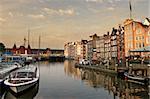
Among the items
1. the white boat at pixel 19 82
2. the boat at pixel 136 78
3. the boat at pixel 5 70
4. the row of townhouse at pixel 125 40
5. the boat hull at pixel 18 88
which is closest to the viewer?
the boat hull at pixel 18 88

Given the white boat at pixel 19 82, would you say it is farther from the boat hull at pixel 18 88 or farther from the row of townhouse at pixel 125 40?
the row of townhouse at pixel 125 40

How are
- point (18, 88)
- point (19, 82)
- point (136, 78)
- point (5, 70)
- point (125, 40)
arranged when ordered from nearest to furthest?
point (18, 88)
point (19, 82)
point (136, 78)
point (5, 70)
point (125, 40)

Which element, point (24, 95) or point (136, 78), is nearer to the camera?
point (24, 95)

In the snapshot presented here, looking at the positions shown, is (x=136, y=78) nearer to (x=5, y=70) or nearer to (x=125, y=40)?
(x=5, y=70)

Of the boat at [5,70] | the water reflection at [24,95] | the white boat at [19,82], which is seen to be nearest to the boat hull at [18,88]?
the white boat at [19,82]

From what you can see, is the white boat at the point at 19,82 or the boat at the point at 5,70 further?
the boat at the point at 5,70

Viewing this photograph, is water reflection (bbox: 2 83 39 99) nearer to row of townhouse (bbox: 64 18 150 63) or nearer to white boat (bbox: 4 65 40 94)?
white boat (bbox: 4 65 40 94)

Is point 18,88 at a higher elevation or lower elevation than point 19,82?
lower

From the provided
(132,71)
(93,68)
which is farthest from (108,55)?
(132,71)

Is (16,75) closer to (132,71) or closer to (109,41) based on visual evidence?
(132,71)

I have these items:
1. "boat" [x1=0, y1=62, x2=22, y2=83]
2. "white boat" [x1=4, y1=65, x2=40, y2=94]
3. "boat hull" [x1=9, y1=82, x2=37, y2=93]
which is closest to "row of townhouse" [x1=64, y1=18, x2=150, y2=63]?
"boat" [x1=0, y1=62, x2=22, y2=83]

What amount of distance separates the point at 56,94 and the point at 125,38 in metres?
64.4

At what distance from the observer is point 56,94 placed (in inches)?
1527

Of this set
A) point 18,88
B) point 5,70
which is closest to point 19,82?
point 18,88
